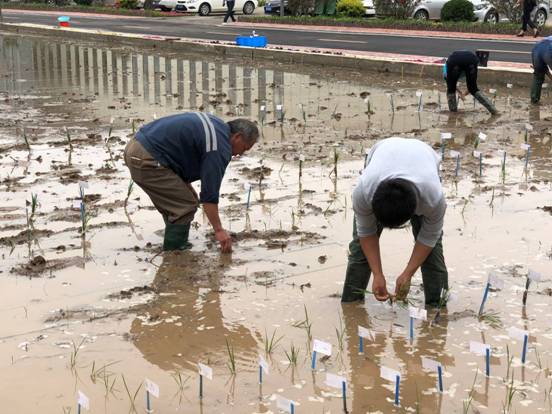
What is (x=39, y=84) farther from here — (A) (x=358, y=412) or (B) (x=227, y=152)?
(A) (x=358, y=412)

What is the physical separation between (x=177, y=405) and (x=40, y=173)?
4686mm

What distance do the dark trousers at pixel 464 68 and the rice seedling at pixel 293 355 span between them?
7.52 m

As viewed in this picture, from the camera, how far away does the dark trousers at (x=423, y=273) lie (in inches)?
199

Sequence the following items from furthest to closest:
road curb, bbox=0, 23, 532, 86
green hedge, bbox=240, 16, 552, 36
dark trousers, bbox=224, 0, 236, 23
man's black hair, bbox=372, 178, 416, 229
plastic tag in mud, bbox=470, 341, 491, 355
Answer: dark trousers, bbox=224, 0, 236, 23 < green hedge, bbox=240, 16, 552, 36 < road curb, bbox=0, 23, 532, 86 < plastic tag in mud, bbox=470, 341, 491, 355 < man's black hair, bbox=372, 178, 416, 229

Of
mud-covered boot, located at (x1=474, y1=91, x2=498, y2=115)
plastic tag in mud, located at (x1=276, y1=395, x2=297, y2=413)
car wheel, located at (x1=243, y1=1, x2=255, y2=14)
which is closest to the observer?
plastic tag in mud, located at (x1=276, y1=395, x2=297, y2=413)

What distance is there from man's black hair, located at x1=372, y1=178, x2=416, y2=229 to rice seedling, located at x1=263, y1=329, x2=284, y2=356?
1.01 metres

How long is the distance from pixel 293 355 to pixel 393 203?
999 millimetres

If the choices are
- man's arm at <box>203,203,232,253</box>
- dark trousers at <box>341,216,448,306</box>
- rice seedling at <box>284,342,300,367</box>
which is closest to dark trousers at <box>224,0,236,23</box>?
man's arm at <box>203,203,232,253</box>

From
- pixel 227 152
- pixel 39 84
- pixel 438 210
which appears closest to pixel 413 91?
pixel 39 84

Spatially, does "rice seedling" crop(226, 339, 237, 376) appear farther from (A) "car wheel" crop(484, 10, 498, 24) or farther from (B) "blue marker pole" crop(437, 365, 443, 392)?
(A) "car wheel" crop(484, 10, 498, 24)

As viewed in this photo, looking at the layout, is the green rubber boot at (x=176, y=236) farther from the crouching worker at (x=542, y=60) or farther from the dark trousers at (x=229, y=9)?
the dark trousers at (x=229, y=9)

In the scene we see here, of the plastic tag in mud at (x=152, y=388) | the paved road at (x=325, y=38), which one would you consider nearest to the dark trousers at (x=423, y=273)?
the plastic tag in mud at (x=152, y=388)

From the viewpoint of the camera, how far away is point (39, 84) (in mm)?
15422

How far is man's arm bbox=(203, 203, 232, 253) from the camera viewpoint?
5852 mm
